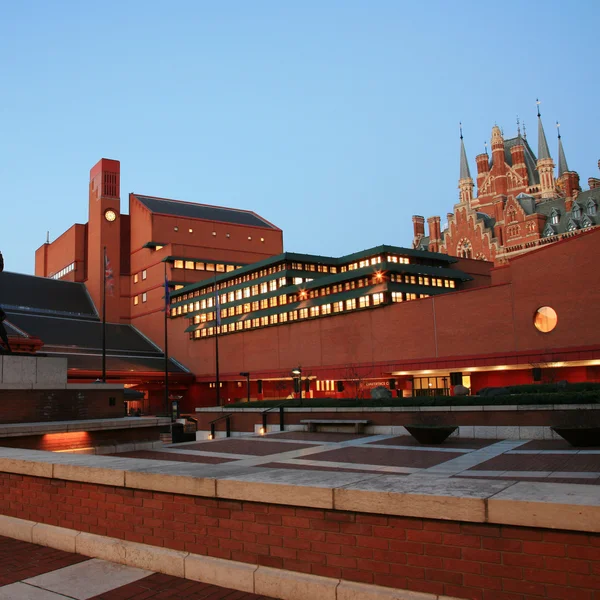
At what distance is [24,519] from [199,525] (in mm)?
4211

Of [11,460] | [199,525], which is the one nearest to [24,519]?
[11,460]

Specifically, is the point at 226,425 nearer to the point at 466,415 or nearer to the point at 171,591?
the point at 466,415

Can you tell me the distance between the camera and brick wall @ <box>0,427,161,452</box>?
67.2ft

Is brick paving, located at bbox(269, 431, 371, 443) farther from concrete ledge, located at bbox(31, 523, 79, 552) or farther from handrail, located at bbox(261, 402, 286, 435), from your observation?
concrete ledge, located at bbox(31, 523, 79, 552)

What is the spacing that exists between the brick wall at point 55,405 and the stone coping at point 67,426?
1626mm

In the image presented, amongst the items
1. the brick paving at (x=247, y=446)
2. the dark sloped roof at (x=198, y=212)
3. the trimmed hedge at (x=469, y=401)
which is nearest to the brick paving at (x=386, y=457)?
the brick paving at (x=247, y=446)

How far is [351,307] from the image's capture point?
64938 millimetres

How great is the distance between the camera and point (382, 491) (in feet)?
18.5

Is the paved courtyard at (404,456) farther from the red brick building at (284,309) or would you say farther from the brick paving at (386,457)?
the red brick building at (284,309)

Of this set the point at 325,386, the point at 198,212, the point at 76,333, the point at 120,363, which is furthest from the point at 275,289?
the point at 198,212

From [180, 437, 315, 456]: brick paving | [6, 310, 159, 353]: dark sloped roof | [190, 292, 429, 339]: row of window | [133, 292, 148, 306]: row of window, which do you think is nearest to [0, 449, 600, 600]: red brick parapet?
[180, 437, 315, 456]: brick paving

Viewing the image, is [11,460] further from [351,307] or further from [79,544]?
[351,307]

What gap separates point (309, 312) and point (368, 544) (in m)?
64.4

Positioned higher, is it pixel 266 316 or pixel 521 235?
pixel 521 235
